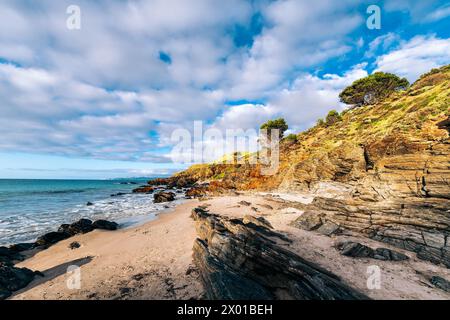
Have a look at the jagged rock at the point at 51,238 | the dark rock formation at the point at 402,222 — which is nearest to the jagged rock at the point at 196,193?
the jagged rock at the point at 51,238

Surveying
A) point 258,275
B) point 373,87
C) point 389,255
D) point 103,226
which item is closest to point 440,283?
point 389,255

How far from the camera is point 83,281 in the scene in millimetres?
8461

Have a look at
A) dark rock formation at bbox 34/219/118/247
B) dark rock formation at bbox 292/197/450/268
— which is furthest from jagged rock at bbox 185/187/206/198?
dark rock formation at bbox 292/197/450/268

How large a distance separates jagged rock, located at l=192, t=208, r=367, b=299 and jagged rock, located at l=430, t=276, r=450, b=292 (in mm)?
3878

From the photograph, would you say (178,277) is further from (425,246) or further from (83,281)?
(425,246)

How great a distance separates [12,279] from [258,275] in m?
11.5

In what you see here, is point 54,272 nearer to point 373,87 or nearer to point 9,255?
point 9,255

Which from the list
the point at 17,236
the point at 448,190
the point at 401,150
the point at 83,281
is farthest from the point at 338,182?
the point at 17,236

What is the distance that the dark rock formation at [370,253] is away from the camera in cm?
938

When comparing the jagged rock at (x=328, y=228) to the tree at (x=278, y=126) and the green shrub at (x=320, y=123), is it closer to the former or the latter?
the green shrub at (x=320, y=123)

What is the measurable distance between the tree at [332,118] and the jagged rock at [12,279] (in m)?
52.8

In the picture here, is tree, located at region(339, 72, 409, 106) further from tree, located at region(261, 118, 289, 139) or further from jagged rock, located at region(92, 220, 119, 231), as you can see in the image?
jagged rock, located at region(92, 220, 119, 231)

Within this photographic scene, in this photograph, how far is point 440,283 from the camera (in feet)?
24.0

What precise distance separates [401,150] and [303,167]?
1666 centimetres
